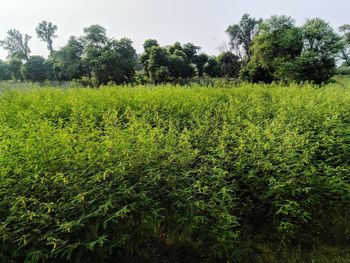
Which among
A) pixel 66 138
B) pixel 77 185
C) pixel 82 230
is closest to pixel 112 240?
pixel 82 230

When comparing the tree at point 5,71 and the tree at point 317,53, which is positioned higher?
the tree at point 317,53

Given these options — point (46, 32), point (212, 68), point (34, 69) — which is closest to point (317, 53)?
point (212, 68)

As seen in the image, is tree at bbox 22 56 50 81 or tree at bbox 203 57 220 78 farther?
tree at bbox 203 57 220 78

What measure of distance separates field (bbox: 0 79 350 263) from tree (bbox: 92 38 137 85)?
28322 mm

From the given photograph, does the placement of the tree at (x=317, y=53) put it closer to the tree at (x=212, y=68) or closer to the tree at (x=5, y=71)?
the tree at (x=212, y=68)

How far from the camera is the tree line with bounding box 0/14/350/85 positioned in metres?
23.1

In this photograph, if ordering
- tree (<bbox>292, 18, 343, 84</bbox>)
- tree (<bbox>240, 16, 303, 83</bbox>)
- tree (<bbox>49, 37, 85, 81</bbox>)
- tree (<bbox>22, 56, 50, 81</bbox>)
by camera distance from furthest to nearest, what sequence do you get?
tree (<bbox>22, 56, 50, 81</bbox>), tree (<bbox>49, 37, 85, 81</bbox>), tree (<bbox>240, 16, 303, 83</bbox>), tree (<bbox>292, 18, 343, 84</bbox>)

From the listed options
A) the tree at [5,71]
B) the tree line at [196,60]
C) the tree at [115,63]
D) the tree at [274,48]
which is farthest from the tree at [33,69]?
the tree at [274,48]

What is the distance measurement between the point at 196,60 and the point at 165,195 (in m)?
37.8

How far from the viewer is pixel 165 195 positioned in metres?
2.61

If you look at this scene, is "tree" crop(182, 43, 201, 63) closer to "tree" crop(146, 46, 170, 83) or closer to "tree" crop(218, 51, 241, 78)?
"tree" crop(218, 51, 241, 78)

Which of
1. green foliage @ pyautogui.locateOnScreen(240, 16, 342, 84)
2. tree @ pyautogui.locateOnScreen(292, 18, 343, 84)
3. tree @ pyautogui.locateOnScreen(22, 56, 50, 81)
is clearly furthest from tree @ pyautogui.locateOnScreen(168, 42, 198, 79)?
tree @ pyautogui.locateOnScreen(22, 56, 50, 81)

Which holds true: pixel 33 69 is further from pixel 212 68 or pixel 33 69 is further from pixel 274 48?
pixel 274 48

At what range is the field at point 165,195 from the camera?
208 centimetres
